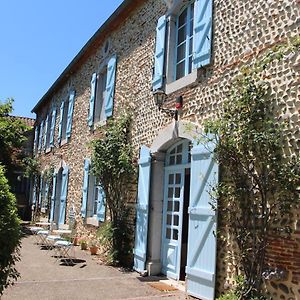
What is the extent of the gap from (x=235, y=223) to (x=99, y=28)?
782 centimetres

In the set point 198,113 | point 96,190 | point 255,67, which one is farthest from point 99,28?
point 255,67

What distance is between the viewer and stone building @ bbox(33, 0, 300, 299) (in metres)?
5.30

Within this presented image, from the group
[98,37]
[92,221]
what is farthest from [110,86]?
[92,221]

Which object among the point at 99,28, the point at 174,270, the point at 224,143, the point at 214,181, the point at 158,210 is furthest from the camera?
the point at 99,28

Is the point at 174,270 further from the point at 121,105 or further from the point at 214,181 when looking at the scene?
the point at 121,105

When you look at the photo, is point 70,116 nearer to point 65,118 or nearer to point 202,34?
point 65,118

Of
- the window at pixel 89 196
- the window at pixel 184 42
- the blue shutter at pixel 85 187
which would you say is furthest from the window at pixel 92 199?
the window at pixel 184 42

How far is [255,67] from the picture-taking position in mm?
5176

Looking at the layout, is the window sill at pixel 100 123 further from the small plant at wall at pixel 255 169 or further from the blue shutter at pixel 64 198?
the small plant at wall at pixel 255 169

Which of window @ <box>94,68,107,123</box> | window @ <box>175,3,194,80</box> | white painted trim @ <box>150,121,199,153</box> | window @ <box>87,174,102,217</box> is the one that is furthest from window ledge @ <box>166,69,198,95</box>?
window @ <box>87,174,102,217</box>

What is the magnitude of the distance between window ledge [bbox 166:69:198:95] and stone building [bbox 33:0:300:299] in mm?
18

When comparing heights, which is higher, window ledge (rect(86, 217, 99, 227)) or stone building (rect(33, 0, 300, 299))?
stone building (rect(33, 0, 300, 299))

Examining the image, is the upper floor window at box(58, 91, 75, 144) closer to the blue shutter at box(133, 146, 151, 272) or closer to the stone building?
the stone building

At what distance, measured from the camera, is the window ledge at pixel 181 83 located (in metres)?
6.71
